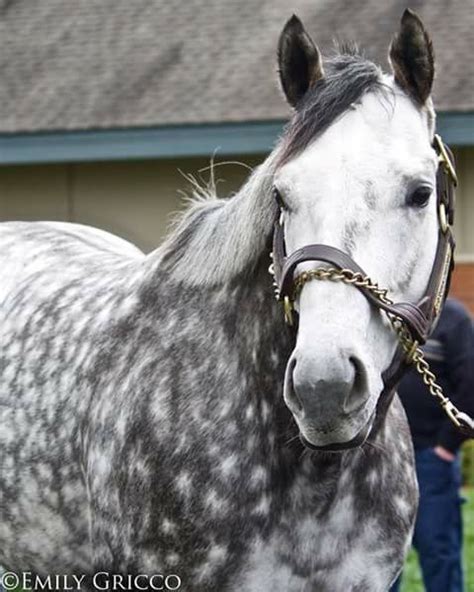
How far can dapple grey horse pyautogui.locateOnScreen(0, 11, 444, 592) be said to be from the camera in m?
3.98

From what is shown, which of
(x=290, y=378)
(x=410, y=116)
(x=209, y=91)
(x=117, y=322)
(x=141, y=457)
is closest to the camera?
(x=290, y=378)

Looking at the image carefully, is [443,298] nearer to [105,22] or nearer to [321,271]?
[321,271]

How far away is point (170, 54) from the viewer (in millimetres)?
17156

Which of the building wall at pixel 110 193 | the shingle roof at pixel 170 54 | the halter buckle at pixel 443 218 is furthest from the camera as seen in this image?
the building wall at pixel 110 193

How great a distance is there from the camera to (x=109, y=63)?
56.8 ft

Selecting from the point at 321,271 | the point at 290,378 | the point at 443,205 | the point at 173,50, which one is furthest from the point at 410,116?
the point at 173,50

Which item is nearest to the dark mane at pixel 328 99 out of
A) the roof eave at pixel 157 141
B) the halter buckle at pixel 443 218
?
the halter buckle at pixel 443 218

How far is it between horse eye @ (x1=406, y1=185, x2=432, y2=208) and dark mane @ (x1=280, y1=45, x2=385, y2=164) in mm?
301

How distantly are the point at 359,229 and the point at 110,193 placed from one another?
41.7 feet

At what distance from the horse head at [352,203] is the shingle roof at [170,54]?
422 inches

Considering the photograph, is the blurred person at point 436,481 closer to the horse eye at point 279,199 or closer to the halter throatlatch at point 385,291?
the halter throatlatch at point 385,291

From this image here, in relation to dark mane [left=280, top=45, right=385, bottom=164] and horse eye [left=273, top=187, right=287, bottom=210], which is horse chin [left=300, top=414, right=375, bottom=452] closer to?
horse eye [left=273, top=187, right=287, bottom=210]

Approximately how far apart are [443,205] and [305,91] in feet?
1.62

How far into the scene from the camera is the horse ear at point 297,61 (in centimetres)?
427
